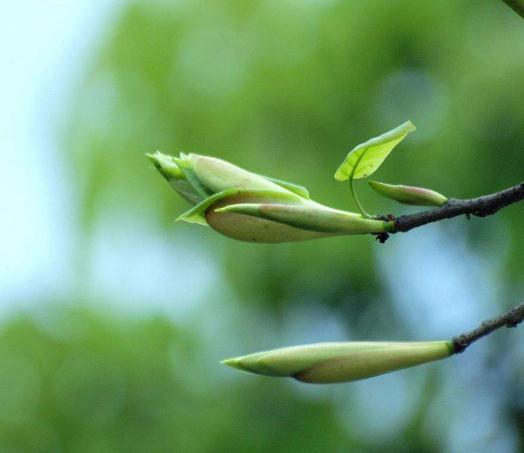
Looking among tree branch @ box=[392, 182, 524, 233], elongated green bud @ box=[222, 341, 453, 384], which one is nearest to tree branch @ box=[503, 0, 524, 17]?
tree branch @ box=[392, 182, 524, 233]

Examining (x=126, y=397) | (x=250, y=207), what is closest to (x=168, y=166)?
(x=250, y=207)

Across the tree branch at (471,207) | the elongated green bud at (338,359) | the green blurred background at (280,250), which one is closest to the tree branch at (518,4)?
the tree branch at (471,207)

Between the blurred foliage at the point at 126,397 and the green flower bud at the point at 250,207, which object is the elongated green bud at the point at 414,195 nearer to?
the green flower bud at the point at 250,207

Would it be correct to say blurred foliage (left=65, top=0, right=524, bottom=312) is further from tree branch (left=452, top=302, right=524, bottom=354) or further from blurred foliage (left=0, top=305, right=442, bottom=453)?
tree branch (left=452, top=302, right=524, bottom=354)

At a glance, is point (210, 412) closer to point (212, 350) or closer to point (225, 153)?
point (212, 350)

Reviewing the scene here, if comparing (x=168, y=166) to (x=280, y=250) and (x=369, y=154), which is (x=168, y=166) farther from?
(x=280, y=250)
